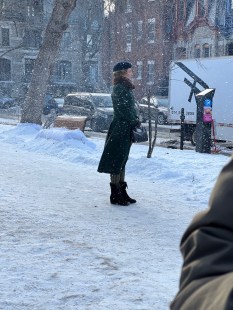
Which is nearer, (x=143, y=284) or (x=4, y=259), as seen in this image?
(x=143, y=284)

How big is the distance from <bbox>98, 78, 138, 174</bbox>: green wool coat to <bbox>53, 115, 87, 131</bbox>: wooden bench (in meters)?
9.67

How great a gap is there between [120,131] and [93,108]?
17.5 meters

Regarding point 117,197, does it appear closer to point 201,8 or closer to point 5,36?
point 201,8

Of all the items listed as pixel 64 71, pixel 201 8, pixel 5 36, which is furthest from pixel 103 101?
pixel 64 71

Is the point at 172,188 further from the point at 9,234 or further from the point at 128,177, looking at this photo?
the point at 9,234

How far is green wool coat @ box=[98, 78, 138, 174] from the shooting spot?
7.33 meters

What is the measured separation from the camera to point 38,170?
11086 mm

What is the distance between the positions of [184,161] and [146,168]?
1.02 meters

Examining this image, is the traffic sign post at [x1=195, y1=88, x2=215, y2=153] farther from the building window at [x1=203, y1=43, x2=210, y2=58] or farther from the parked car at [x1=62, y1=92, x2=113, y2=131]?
the building window at [x1=203, y1=43, x2=210, y2=58]

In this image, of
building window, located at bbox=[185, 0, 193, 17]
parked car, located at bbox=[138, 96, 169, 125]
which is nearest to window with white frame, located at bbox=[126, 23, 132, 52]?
parked car, located at bbox=[138, 96, 169, 125]

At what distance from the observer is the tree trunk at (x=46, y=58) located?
750 inches

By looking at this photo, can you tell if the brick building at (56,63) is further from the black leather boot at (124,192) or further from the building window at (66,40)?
the black leather boot at (124,192)

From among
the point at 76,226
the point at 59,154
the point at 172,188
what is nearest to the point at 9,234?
the point at 76,226

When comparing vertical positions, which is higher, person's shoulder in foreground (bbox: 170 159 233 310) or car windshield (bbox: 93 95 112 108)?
person's shoulder in foreground (bbox: 170 159 233 310)
